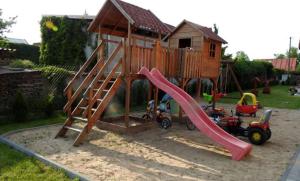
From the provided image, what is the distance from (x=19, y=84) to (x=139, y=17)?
17.8ft

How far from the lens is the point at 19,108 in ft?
31.4

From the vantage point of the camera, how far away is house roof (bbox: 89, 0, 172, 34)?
Answer: 8.48m

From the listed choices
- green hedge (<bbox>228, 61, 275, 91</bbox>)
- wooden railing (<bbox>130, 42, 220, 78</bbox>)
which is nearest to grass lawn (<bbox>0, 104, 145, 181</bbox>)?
wooden railing (<bbox>130, 42, 220, 78</bbox>)

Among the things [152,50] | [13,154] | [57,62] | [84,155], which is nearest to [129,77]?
[152,50]

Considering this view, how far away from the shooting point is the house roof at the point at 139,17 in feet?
27.8

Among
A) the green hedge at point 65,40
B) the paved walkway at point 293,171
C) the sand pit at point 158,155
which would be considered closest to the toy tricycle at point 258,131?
the sand pit at point 158,155

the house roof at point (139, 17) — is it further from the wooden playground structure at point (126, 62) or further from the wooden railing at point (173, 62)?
the wooden railing at point (173, 62)

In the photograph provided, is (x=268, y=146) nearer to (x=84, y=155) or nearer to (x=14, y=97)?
(x=84, y=155)

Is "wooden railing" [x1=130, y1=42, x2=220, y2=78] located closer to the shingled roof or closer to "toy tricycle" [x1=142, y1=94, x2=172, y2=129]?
the shingled roof

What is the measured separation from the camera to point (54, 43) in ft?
64.2

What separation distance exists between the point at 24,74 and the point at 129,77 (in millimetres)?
4659

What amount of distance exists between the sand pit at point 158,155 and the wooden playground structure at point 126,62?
54 cm

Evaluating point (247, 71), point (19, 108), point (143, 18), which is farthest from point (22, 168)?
point (247, 71)

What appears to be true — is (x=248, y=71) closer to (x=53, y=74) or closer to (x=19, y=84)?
(x=53, y=74)
